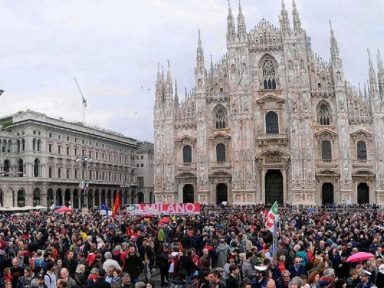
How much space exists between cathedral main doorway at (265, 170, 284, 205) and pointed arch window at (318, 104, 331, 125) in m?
7.17

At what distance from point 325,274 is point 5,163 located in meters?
55.8

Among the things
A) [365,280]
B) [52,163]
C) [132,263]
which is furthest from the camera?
[52,163]

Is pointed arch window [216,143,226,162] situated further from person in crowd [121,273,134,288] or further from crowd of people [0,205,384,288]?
person in crowd [121,273,134,288]

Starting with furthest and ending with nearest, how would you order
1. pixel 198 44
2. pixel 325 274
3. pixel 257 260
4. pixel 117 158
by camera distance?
pixel 117 158 < pixel 198 44 < pixel 257 260 < pixel 325 274

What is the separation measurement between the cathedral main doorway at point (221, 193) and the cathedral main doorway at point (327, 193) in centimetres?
1039

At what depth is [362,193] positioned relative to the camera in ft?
168

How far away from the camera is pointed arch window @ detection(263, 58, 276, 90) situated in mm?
53844

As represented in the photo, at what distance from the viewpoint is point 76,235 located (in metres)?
17.7

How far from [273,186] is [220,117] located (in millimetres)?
9577

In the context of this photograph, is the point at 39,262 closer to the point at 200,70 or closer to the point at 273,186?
the point at 273,186

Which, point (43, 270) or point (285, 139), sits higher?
point (285, 139)

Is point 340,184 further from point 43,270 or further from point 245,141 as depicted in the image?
point 43,270

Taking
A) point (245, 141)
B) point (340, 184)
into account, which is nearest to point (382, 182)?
point (340, 184)

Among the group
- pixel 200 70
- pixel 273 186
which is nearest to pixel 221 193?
pixel 273 186
